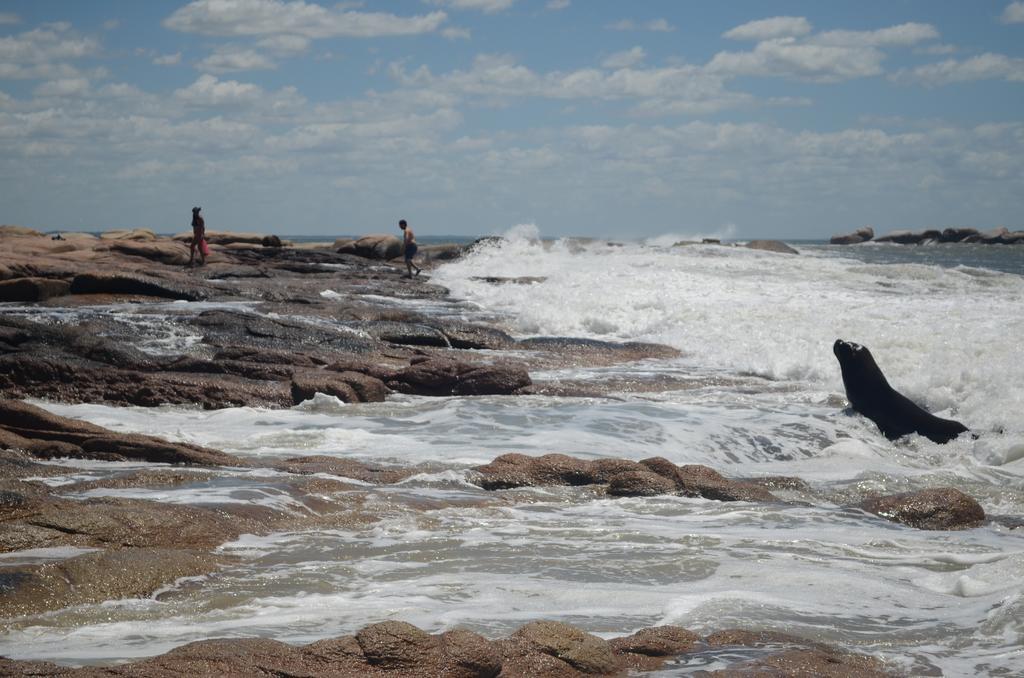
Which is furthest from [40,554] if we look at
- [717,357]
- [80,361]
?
[717,357]

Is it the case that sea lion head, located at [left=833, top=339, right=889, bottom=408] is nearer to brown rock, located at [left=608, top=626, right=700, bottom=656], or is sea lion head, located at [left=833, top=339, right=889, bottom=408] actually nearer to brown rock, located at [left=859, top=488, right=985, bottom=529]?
brown rock, located at [left=859, top=488, right=985, bottom=529]

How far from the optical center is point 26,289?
20250 millimetres

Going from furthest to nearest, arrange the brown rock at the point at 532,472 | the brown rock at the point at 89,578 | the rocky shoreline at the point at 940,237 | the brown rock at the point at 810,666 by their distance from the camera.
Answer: the rocky shoreline at the point at 940,237 → the brown rock at the point at 532,472 → the brown rock at the point at 89,578 → the brown rock at the point at 810,666

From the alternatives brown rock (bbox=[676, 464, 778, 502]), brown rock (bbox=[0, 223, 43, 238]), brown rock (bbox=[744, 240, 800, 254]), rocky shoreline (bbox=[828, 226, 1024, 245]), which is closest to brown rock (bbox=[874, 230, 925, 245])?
rocky shoreline (bbox=[828, 226, 1024, 245])

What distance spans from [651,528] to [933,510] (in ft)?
6.89

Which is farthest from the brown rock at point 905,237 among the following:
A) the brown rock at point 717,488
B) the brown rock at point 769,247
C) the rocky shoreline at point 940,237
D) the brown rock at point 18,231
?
the brown rock at point 717,488

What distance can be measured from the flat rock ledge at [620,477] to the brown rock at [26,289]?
14.5 meters

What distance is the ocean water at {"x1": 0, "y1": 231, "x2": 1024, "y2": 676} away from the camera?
5.00 metres

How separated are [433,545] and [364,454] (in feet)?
10.6

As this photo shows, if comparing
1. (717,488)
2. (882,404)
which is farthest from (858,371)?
(717,488)

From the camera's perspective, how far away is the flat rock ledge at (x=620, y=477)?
27.0 feet

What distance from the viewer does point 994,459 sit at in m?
10.3

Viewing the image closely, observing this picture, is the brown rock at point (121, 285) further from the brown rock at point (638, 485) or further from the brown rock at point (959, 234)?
the brown rock at point (959, 234)

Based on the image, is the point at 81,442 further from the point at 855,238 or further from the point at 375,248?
the point at 855,238
